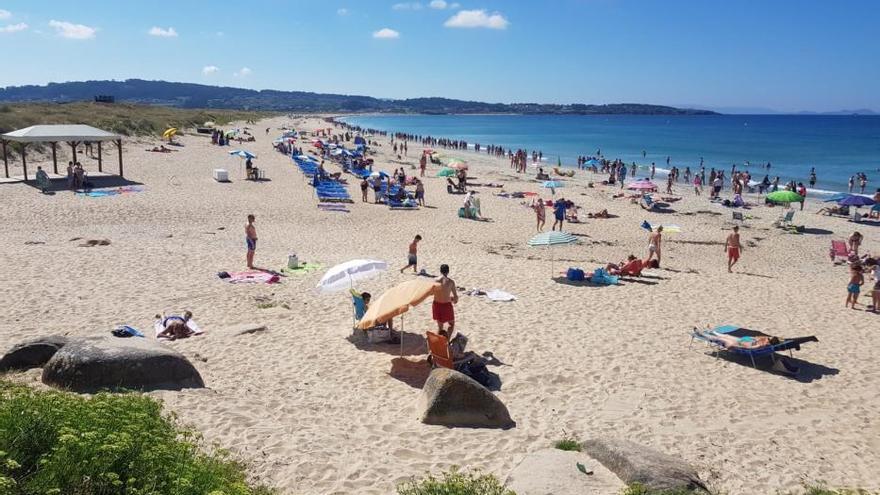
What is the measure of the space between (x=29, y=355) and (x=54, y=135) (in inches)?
769

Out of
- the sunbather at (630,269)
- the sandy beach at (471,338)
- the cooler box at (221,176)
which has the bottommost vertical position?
the sandy beach at (471,338)

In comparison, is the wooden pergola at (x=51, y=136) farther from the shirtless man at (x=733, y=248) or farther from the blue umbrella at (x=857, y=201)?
the blue umbrella at (x=857, y=201)

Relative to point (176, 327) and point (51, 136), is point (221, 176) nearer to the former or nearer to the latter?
point (51, 136)

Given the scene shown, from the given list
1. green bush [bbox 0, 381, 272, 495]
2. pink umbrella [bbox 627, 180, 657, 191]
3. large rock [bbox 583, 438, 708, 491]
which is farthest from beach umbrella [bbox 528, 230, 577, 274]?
pink umbrella [bbox 627, 180, 657, 191]

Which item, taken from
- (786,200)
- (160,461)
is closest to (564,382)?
(160,461)

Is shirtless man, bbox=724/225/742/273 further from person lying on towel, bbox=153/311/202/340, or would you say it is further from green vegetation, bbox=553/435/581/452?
person lying on towel, bbox=153/311/202/340

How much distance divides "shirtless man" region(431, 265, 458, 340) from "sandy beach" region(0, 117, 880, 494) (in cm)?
74

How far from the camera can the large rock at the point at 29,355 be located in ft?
24.6

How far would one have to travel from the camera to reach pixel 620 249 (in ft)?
62.2

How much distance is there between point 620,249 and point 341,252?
8.60 m

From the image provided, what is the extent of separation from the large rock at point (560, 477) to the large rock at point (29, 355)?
19.6ft

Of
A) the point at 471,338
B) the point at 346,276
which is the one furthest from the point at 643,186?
the point at 346,276

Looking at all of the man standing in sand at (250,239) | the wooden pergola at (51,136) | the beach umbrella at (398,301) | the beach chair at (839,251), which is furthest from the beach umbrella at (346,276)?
the wooden pergola at (51,136)

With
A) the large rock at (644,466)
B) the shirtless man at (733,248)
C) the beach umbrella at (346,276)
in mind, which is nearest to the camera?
the large rock at (644,466)
